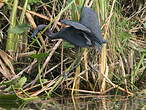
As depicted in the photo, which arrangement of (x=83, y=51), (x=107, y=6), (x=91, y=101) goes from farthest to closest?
(x=107, y=6), (x=83, y=51), (x=91, y=101)

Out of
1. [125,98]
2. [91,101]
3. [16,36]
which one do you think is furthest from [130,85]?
[16,36]

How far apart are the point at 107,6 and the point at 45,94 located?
2.26 feet

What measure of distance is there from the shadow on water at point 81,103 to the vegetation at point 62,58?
78 mm

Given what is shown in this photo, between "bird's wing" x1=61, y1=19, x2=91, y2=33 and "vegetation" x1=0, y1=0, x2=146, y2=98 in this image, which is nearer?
"bird's wing" x1=61, y1=19, x2=91, y2=33

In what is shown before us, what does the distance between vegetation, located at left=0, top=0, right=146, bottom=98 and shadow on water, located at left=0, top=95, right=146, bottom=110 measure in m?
0.08

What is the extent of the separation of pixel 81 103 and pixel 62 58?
0.37m

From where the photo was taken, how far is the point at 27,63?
256cm

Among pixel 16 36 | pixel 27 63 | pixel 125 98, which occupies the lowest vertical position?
pixel 125 98

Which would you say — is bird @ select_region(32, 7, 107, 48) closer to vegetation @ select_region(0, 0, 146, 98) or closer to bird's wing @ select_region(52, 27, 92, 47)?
bird's wing @ select_region(52, 27, 92, 47)

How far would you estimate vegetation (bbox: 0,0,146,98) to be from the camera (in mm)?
2389

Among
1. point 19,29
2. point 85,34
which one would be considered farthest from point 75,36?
point 19,29

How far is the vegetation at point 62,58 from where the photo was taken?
2.39m

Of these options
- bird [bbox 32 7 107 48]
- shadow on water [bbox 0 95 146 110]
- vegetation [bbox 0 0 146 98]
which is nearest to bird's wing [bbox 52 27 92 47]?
bird [bbox 32 7 107 48]

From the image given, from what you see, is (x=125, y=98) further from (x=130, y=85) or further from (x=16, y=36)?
(x=16, y=36)
